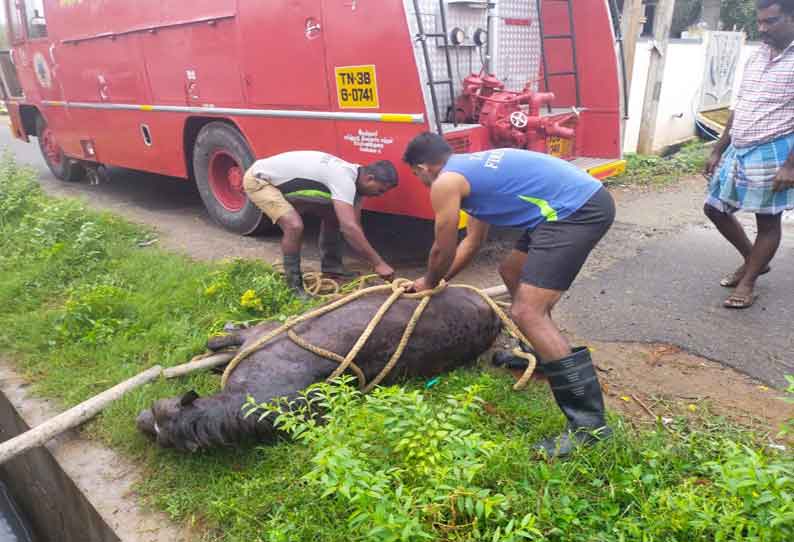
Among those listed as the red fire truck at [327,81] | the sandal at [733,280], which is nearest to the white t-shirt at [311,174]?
the red fire truck at [327,81]

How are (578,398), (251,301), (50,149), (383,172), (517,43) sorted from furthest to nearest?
(50,149)
(517,43)
(383,172)
(251,301)
(578,398)

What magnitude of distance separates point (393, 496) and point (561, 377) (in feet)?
2.99

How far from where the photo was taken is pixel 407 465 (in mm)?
2002

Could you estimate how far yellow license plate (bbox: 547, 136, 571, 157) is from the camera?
4872mm

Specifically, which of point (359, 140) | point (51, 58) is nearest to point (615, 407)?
point (359, 140)

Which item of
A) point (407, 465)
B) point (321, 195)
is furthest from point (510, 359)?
point (321, 195)

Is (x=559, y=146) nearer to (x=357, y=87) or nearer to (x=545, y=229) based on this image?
(x=357, y=87)

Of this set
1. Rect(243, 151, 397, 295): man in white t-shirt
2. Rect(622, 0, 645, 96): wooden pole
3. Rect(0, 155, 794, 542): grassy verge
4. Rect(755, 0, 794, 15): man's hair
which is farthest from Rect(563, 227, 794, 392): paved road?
Rect(622, 0, 645, 96): wooden pole

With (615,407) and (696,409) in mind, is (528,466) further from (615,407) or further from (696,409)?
(696,409)

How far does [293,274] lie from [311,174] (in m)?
0.70

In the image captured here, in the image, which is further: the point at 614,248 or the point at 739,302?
the point at 614,248

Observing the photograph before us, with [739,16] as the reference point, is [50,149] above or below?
below

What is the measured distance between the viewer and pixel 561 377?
7.83 ft

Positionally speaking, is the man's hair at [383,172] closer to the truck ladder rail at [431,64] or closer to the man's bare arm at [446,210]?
the truck ladder rail at [431,64]
